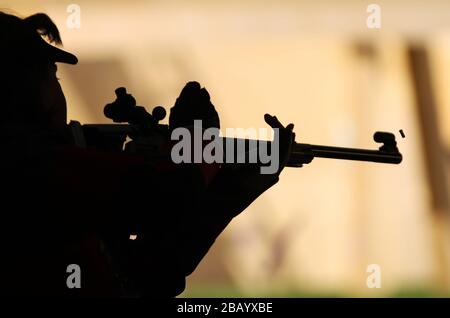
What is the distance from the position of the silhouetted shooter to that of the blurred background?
96.1 inches

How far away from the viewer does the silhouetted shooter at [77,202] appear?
3.57 feet

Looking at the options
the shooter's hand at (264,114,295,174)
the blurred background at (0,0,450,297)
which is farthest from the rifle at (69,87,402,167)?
the blurred background at (0,0,450,297)

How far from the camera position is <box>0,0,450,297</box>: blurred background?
373 cm

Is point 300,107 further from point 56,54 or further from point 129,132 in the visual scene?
point 56,54

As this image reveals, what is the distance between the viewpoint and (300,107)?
3777 millimetres

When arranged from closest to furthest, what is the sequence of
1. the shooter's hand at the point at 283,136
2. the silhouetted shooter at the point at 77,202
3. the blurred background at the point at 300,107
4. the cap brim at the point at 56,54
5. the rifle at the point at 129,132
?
the silhouetted shooter at the point at 77,202 < the cap brim at the point at 56,54 < the rifle at the point at 129,132 < the shooter's hand at the point at 283,136 < the blurred background at the point at 300,107

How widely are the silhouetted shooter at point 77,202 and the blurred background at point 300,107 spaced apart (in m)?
2.44

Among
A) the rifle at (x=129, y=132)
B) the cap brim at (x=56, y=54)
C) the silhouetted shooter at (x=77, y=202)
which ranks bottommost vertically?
the silhouetted shooter at (x=77, y=202)

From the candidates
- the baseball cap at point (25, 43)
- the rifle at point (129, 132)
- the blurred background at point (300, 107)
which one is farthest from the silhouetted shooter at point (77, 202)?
the blurred background at point (300, 107)

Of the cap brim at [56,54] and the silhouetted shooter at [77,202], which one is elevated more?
the cap brim at [56,54]

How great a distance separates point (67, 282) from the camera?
1.16 meters

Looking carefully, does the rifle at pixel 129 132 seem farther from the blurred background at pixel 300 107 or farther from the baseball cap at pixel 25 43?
the blurred background at pixel 300 107

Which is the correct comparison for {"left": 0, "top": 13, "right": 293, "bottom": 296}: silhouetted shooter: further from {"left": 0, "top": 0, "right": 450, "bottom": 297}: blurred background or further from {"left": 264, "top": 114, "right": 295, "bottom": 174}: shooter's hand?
{"left": 0, "top": 0, "right": 450, "bottom": 297}: blurred background
